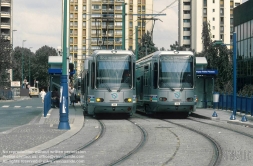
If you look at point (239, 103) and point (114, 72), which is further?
point (239, 103)

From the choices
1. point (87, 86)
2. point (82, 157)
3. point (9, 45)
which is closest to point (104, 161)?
point (82, 157)

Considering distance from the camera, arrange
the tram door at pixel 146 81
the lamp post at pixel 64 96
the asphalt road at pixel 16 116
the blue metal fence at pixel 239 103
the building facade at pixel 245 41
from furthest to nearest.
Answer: the building facade at pixel 245 41, the tram door at pixel 146 81, the blue metal fence at pixel 239 103, the asphalt road at pixel 16 116, the lamp post at pixel 64 96

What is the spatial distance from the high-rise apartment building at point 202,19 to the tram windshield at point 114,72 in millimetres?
98957

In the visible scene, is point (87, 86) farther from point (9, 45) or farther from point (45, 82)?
point (45, 82)

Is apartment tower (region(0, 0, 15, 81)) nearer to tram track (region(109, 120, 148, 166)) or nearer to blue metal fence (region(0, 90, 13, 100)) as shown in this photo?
blue metal fence (region(0, 90, 13, 100))

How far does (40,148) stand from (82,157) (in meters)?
1.98

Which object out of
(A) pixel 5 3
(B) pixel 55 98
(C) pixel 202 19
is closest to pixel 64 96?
(B) pixel 55 98

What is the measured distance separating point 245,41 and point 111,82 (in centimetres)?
3448

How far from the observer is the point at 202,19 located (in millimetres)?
125375

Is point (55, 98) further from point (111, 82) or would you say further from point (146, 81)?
point (111, 82)

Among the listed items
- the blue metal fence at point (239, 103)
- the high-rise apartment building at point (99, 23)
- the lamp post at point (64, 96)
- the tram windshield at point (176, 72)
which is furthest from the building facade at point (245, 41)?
the high-rise apartment building at point (99, 23)

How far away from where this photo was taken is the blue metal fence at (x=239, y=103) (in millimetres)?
28703

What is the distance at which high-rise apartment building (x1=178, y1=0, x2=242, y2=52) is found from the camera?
125375 millimetres

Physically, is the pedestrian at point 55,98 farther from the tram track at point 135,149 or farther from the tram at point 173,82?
the tram track at point 135,149
